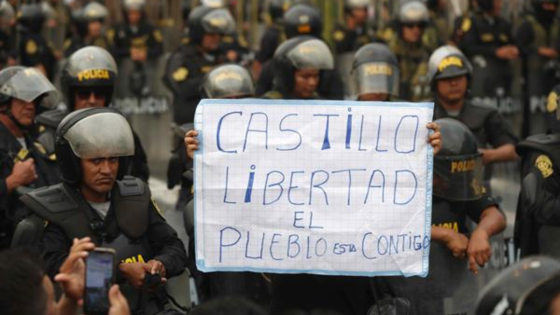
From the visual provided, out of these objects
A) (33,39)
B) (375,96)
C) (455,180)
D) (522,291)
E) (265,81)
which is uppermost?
(522,291)

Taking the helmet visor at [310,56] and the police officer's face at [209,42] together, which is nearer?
the helmet visor at [310,56]

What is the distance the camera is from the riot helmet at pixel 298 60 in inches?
405

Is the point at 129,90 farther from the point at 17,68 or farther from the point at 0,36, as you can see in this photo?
the point at 17,68

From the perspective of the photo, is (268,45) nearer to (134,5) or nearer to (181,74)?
(181,74)

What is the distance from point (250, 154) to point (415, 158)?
743 millimetres

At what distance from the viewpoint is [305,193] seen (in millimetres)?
6648

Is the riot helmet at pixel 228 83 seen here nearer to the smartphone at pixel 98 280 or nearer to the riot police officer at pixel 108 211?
the riot police officer at pixel 108 211

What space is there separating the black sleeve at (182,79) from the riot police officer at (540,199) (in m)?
5.93

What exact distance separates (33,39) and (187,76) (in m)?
4.99

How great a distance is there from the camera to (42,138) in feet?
29.6

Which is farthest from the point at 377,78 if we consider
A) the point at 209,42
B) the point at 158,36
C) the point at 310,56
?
the point at 158,36

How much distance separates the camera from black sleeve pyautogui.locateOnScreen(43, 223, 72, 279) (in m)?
6.41

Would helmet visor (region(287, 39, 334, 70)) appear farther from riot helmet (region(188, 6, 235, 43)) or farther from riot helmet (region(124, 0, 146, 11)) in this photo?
riot helmet (region(124, 0, 146, 11))

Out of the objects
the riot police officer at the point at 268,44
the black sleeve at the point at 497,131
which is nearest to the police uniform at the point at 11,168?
the black sleeve at the point at 497,131
